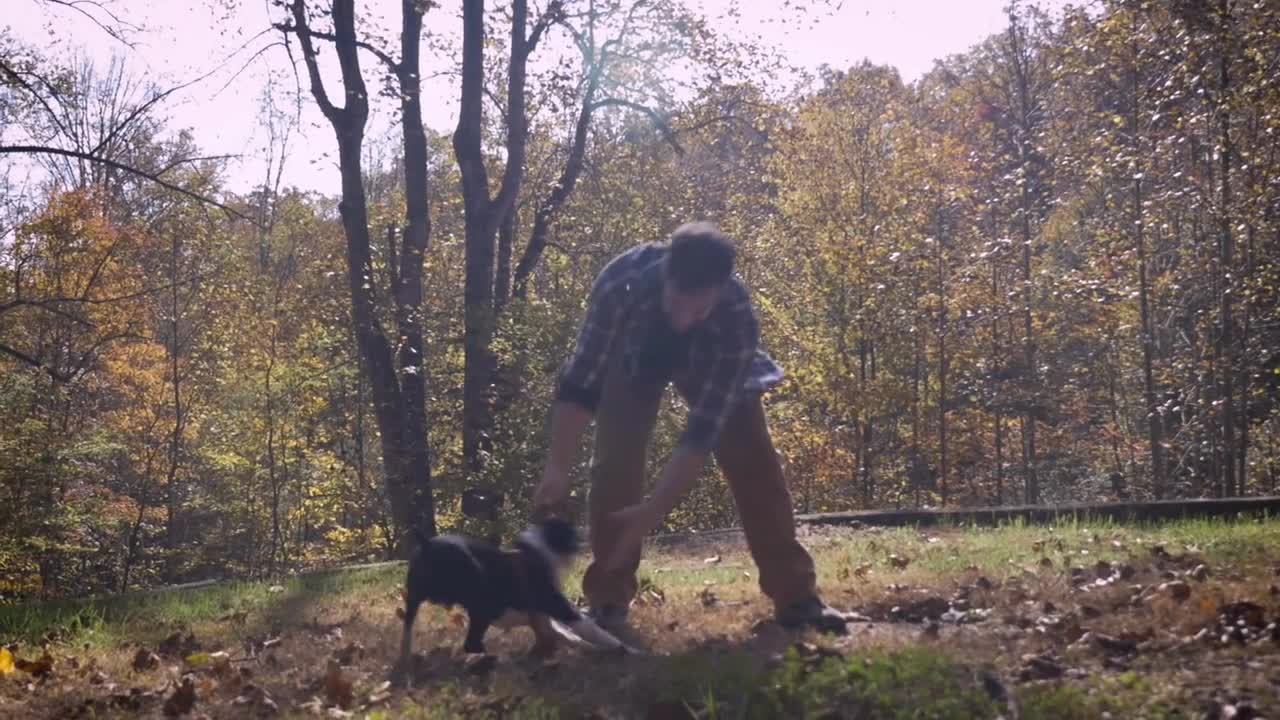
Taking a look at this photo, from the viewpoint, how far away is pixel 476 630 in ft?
15.6

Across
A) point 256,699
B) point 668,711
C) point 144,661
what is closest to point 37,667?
point 144,661

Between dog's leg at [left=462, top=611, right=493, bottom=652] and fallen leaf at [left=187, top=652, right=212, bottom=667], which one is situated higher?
dog's leg at [left=462, top=611, right=493, bottom=652]

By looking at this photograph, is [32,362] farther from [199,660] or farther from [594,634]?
[594,634]

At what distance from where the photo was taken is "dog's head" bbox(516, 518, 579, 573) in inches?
180

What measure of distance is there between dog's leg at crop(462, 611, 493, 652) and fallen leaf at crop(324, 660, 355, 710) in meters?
0.51

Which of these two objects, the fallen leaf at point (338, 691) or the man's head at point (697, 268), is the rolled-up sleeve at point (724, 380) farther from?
the fallen leaf at point (338, 691)

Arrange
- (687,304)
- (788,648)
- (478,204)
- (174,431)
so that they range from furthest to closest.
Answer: (174,431), (478,204), (788,648), (687,304)

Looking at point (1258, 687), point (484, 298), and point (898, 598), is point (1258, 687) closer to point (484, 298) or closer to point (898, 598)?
point (898, 598)

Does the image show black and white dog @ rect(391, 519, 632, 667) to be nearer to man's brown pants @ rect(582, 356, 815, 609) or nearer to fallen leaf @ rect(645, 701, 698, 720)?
man's brown pants @ rect(582, 356, 815, 609)

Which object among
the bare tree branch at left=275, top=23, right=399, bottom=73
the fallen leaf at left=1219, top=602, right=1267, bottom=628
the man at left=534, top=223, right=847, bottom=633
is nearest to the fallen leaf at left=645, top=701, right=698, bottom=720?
the man at left=534, top=223, right=847, bottom=633

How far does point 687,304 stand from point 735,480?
38.3 inches

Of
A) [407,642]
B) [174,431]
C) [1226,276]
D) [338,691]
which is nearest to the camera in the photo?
[338,691]

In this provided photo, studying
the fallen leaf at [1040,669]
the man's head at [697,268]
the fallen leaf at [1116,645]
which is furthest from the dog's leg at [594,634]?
the fallen leaf at [1116,645]

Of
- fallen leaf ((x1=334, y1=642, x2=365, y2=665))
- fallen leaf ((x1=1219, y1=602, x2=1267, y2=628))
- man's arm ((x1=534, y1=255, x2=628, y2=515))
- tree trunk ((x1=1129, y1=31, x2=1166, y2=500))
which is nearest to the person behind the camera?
fallen leaf ((x1=1219, y1=602, x2=1267, y2=628))
